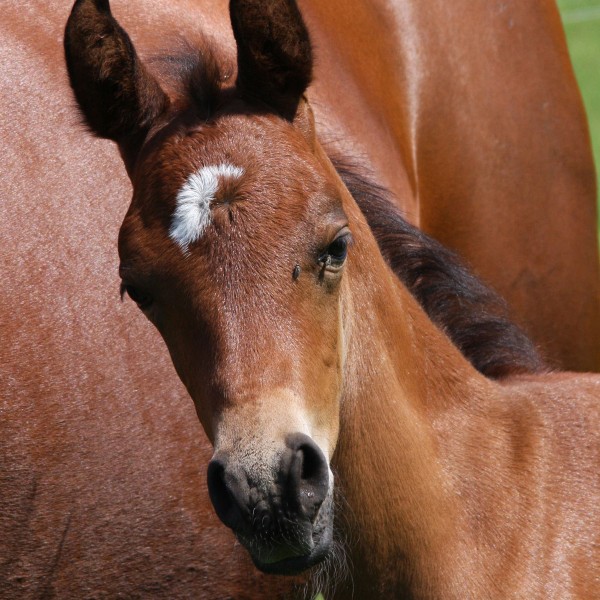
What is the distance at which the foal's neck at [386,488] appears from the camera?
2.93 meters

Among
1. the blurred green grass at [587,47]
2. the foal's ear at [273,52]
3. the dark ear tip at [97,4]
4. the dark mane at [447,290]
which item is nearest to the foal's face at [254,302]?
the foal's ear at [273,52]

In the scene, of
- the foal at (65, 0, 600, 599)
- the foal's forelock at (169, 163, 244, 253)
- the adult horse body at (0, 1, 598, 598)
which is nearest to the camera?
the foal at (65, 0, 600, 599)

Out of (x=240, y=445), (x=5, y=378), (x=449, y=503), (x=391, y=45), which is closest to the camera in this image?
(x=240, y=445)

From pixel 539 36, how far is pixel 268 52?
2.54 metres

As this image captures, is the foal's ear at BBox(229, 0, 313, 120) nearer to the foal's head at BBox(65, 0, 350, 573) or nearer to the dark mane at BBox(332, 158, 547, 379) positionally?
the foal's head at BBox(65, 0, 350, 573)

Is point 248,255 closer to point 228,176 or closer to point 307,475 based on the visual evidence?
point 228,176

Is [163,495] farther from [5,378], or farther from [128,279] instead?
[128,279]

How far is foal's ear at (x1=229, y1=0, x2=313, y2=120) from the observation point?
2816mm

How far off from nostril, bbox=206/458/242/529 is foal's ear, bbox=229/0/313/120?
953 millimetres

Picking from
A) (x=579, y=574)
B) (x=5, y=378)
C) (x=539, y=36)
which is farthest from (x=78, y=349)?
(x=539, y=36)

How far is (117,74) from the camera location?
9.49 ft

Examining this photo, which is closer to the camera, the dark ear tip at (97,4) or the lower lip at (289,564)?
the lower lip at (289,564)

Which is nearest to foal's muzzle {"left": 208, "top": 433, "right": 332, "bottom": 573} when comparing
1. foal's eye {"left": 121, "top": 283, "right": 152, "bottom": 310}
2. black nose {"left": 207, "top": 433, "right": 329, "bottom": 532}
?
black nose {"left": 207, "top": 433, "right": 329, "bottom": 532}

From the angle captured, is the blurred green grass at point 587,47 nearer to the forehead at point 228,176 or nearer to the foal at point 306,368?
the foal at point 306,368
